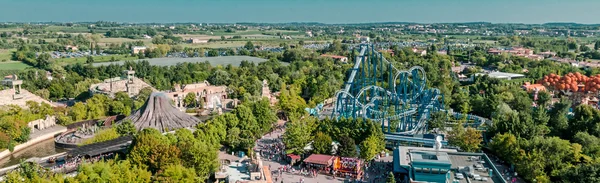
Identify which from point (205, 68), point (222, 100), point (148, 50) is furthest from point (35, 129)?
point (148, 50)

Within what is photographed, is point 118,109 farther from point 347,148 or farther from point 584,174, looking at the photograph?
point 584,174

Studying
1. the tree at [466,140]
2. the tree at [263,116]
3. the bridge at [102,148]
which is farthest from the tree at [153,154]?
the tree at [466,140]

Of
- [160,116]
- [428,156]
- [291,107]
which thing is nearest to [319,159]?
[428,156]

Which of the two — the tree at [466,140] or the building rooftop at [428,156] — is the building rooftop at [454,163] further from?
the tree at [466,140]

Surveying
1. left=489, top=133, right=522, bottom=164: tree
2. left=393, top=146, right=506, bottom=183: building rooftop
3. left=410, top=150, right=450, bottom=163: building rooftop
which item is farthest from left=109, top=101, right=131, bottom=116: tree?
left=489, top=133, right=522, bottom=164: tree

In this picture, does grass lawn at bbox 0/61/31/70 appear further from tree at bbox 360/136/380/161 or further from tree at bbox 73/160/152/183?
tree at bbox 360/136/380/161

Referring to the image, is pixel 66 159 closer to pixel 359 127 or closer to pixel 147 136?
pixel 147 136
